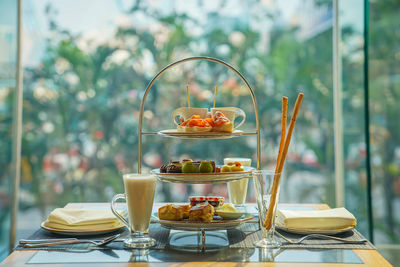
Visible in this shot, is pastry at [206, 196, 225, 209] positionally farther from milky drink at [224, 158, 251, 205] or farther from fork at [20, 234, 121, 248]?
fork at [20, 234, 121, 248]

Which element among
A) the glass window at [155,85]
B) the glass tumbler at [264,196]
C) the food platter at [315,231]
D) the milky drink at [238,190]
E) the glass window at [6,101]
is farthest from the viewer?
the glass window at [155,85]

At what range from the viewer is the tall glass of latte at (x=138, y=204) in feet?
3.81

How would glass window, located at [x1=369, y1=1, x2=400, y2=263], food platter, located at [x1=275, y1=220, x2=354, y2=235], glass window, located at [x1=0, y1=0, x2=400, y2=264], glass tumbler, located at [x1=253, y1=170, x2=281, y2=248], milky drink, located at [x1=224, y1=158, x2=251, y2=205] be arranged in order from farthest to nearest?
glass window, located at [x1=0, y1=0, x2=400, y2=264] < glass window, located at [x1=369, y1=1, x2=400, y2=263] < milky drink, located at [x1=224, y1=158, x2=251, y2=205] < food platter, located at [x1=275, y1=220, x2=354, y2=235] < glass tumbler, located at [x1=253, y1=170, x2=281, y2=248]

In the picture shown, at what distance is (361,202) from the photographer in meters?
A: 2.25

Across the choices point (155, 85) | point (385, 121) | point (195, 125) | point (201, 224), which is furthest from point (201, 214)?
point (155, 85)

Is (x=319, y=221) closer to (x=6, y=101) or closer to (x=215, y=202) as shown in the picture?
(x=215, y=202)

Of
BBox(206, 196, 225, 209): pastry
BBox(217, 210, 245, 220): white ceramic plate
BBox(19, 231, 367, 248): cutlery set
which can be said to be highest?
BBox(206, 196, 225, 209): pastry

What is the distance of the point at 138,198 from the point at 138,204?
0.02 metres

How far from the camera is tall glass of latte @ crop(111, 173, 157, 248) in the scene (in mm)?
1162

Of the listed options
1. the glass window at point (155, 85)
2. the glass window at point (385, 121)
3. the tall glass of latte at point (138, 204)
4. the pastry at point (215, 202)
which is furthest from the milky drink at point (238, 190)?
the glass window at point (155, 85)

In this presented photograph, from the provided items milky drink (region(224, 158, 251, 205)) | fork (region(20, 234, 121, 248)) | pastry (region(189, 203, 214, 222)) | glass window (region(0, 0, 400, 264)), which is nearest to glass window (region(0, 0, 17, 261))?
glass window (region(0, 0, 400, 264))

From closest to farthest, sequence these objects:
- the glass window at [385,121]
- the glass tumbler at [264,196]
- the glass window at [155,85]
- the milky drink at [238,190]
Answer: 1. the glass tumbler at [264,196]
2. the milky drink at [238,190]
3. the glass window at [385,121]
4. the glass window at [155,85]

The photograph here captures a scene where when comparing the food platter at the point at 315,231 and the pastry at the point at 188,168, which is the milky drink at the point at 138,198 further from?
the food platter at the point at 315,231

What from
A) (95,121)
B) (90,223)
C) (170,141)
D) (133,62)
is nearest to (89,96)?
(95,121)
